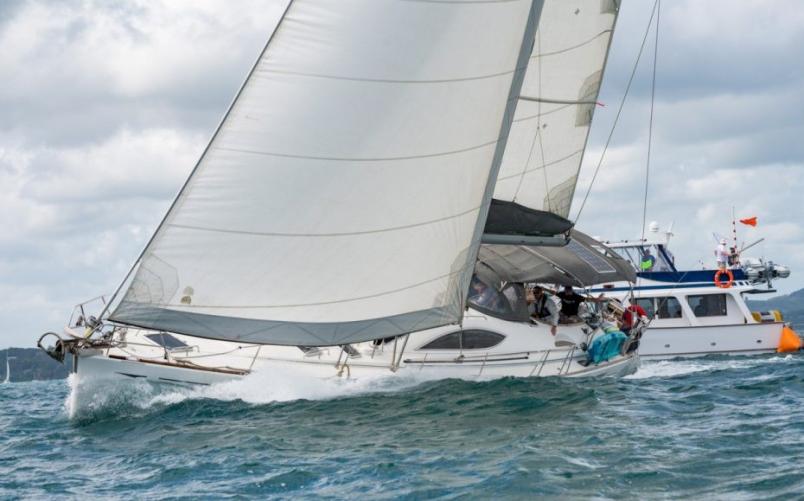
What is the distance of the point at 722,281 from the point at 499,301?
1498 centimetres

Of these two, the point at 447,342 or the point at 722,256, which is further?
the point at 722,256

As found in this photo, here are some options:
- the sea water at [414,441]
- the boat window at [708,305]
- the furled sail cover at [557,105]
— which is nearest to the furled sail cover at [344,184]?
the sea water at [414,441]

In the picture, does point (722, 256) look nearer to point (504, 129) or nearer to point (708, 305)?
point (708, 305)

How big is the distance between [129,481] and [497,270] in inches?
397

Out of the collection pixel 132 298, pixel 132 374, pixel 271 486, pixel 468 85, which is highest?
pixel 468 85

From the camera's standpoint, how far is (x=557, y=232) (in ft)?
65.0

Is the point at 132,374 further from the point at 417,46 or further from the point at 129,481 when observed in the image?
the point at 417,46

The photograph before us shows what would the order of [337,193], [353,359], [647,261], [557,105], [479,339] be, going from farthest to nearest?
[647,261] → [557,105] → [479,339] → [353,359] → [337,193]

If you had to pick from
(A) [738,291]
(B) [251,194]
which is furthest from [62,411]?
(A) [738,291]

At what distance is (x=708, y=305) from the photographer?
105 feet

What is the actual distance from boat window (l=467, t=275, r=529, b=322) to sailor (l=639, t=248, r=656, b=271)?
581 inches

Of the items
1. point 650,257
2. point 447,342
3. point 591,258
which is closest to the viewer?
point 447,342

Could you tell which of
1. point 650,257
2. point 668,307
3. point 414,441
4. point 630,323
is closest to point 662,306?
point 668,307

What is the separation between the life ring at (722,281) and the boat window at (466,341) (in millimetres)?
14963
